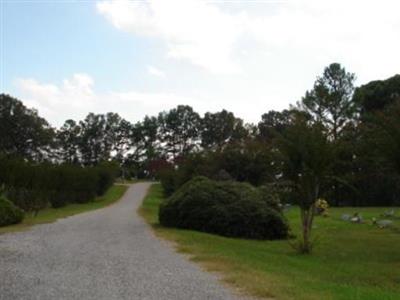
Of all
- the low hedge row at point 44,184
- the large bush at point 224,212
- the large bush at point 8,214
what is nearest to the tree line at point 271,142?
the large bush at point 224,212

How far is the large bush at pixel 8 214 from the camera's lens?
24969 millimetres

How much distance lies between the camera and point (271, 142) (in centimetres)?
2108

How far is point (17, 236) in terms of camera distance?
64.6ft

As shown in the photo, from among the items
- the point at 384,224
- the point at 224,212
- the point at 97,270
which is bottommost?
the point at 97,270

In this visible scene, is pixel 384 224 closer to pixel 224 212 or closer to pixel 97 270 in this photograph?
pixel 224 212

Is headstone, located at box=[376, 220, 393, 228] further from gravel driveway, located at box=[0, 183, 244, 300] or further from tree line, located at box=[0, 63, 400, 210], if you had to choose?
gravel driveway, located at box=[0, 183, 244, 300]

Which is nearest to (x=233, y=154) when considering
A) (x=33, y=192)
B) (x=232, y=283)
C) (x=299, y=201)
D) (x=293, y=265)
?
(x=33, y=192)

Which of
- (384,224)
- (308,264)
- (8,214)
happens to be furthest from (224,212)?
(384,224)

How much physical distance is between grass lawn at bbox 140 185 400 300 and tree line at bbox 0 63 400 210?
1953 millimetres

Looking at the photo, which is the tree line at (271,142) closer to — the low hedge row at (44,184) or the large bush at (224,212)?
the large bush at (224,212)

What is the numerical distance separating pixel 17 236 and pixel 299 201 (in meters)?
8.96

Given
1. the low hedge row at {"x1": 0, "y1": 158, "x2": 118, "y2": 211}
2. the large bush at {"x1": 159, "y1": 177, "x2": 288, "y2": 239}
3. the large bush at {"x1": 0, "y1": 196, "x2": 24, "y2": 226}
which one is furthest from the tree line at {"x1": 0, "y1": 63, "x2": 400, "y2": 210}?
the large bush at {"x1": 0, "y1": 196, "x2": 24, "y2": 226}

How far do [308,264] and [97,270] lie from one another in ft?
18.3

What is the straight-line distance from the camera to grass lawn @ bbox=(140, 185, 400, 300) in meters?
10.1
